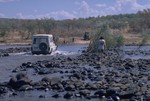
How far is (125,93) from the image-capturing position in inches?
949

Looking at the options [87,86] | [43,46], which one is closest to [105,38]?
[43,46]

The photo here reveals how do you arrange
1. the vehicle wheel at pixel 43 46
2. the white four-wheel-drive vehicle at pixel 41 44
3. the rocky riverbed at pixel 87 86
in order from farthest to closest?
the white four-wheel-drive vehicle at pixel 41 44, the vehicle wheel at pixel 43 46, the rocky riverbed at pixel 87 86

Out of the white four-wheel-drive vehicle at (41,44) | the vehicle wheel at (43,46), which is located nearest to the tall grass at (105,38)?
the white four-wheel-drive vehicle at (41,44)

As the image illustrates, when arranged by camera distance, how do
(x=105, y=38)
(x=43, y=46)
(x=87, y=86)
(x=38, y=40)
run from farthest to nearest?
(x=105, y=38), (x=38, y=40), (x=43, y=46), (x=87, y=86)

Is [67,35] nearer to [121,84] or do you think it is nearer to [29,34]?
[29,34]

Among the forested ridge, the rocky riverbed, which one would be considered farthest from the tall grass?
the forested ridge

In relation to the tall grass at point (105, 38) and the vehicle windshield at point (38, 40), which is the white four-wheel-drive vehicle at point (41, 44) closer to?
the vehicle windshield at point (38, 40)

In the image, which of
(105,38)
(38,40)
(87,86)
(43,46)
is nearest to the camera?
(87,86)

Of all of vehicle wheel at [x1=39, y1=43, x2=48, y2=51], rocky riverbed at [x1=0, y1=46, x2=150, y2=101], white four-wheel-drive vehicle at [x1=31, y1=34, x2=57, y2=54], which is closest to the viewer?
rocky riverbed at [x1=0, y1=46, x2=150, y2=101]

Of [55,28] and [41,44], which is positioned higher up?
[55,28]

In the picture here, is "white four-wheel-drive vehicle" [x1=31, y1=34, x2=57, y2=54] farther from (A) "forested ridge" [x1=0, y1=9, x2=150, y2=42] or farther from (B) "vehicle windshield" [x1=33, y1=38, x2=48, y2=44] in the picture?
(A) "forested ridge" [x1=0, y1=9, x2=150, y2=42]

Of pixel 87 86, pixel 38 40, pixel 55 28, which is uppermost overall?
pixel 55 28

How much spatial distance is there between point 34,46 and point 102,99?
3472 centimetres

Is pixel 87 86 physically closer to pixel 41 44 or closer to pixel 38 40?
pixel 41 44
